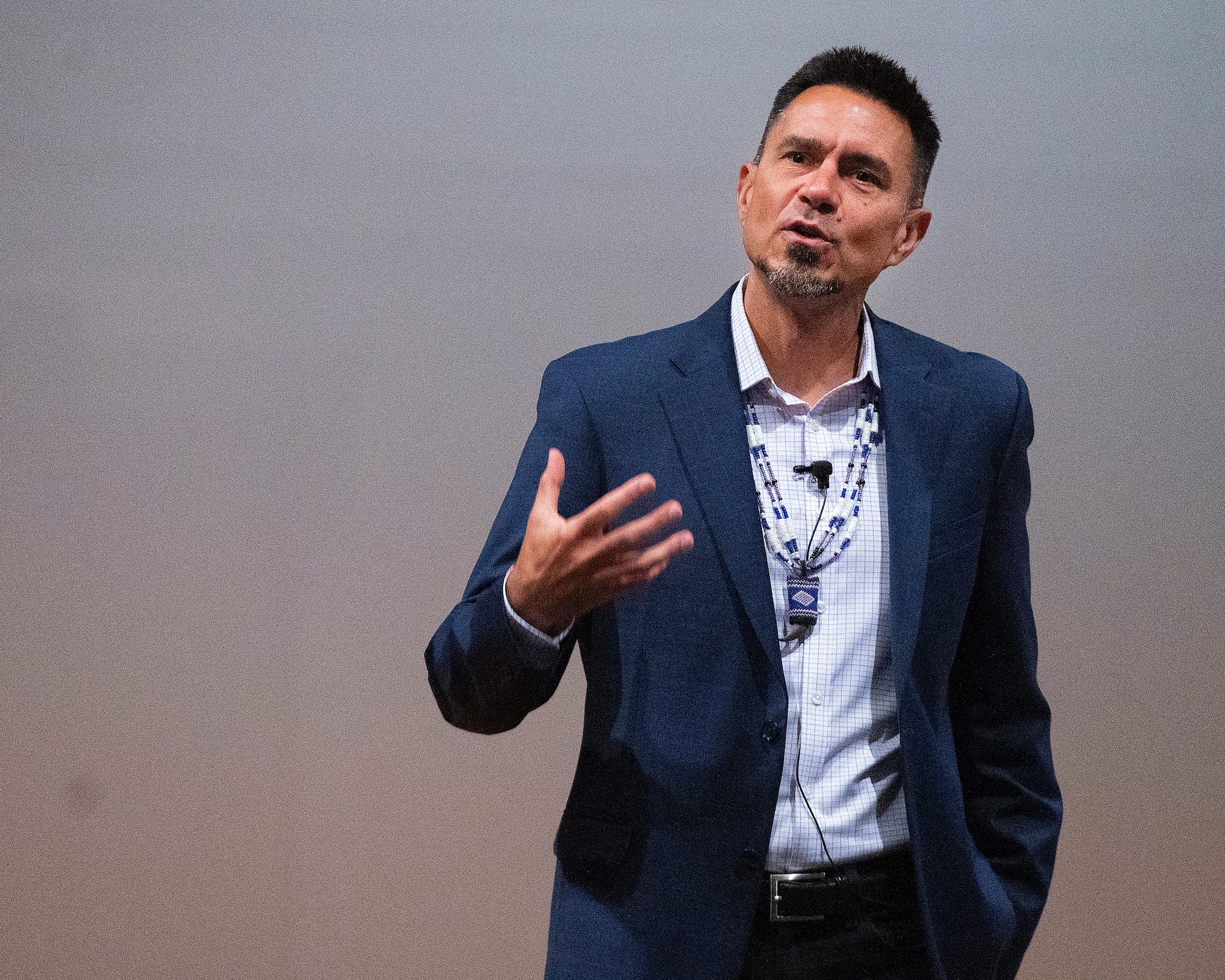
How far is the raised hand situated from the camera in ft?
3.70

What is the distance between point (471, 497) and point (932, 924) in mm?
1349

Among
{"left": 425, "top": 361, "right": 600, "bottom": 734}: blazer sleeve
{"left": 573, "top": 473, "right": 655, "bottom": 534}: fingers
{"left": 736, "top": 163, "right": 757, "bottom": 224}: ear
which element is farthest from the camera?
{"left": 736, "top": 163, "right": 757, "bottom": 224}: ear

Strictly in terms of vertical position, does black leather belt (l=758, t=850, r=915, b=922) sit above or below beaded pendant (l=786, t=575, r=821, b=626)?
below

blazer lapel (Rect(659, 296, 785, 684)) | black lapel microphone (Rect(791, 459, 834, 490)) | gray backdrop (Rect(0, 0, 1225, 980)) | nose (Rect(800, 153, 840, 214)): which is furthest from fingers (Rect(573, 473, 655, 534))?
gray backdrop (Rect(0, 0, 1225, 980))

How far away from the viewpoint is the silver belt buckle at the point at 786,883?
4.40 ft

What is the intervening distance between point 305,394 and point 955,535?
1.45 metres

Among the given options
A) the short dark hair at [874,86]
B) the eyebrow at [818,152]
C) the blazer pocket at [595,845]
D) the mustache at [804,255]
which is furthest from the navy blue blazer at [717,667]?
the short dark hair at [874,86]

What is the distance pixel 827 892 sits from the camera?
4.40 feet

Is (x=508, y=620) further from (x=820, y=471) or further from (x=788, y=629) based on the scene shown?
(x=820, y=471)

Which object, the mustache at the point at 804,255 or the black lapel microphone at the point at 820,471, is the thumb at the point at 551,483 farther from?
the mustache at the point at 804,255

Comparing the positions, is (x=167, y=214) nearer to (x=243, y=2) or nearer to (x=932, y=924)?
(x=243, y=2)

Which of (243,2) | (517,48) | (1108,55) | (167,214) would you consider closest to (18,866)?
(167,214)

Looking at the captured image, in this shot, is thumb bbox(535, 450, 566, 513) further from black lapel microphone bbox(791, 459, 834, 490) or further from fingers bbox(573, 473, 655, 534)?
black lapel microphone bbox(791, 459, 834, 490)

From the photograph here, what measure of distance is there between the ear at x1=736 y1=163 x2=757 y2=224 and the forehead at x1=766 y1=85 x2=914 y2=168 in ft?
0.17
